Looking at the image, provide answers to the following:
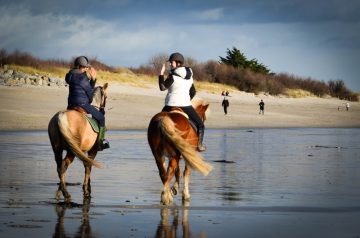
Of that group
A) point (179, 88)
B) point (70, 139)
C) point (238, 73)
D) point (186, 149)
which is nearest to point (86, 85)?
point (70, 139)

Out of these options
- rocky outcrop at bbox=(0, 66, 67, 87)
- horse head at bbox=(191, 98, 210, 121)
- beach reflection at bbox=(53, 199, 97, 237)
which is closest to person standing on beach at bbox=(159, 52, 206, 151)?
horse head at bbox=(191, 98, 210, 121)

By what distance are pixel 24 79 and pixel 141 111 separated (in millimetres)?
11241

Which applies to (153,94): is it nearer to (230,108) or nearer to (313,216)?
(230,108)

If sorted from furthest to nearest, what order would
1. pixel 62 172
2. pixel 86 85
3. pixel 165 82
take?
pixel 86 85 < pixel 165 82 < pixel 62 172

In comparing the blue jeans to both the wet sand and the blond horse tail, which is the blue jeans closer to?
the wet sand

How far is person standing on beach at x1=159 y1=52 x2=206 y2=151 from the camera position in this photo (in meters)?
13.3

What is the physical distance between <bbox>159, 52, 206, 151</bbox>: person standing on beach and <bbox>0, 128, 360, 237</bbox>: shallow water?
1.19 metres

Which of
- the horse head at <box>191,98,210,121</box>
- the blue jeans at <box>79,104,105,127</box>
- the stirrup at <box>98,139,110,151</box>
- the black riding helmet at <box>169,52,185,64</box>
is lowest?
the stirrup at <box>98,139,110,151</box>

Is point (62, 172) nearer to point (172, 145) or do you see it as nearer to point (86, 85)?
point (86, 85)

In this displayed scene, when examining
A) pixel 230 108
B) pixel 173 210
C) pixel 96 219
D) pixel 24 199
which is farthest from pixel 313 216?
pixel 230 108

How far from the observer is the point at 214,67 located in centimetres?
9231

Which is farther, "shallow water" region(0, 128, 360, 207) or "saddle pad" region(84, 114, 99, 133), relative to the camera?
"saddle pad" region(84, 114, 99, 133)

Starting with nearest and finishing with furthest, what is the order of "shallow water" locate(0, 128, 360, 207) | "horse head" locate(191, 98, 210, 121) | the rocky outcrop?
"shallow water" locate(0, 128, 360, 207) → "horse head" locate(191, 98, 210, 121) → the rocky outcrop

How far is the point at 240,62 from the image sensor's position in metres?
103
